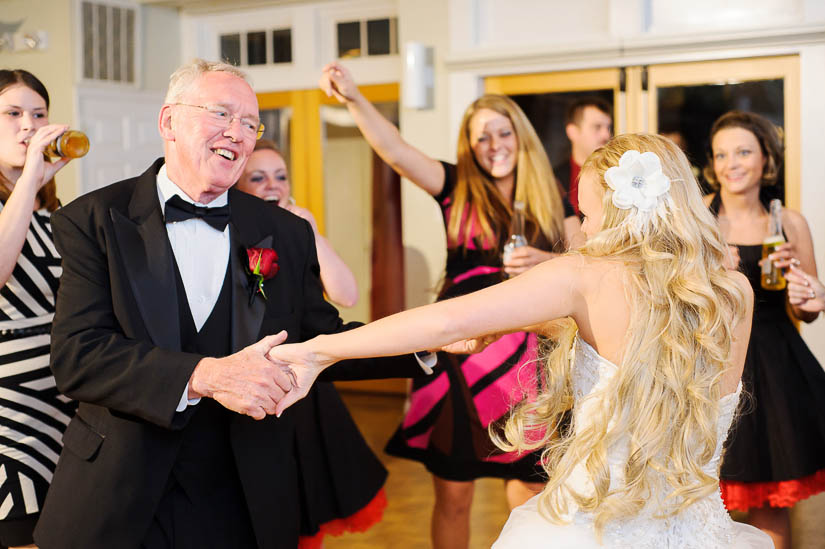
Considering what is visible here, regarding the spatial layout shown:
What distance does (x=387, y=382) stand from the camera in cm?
728

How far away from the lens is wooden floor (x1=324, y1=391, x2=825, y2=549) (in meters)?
4.00

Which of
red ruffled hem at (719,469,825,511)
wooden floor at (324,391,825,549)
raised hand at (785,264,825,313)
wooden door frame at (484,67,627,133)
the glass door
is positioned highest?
wooden door frame at (484,67,627,133)

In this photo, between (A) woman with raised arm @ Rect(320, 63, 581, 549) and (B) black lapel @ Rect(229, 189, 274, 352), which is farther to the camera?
(A) woman with raised arm @ Rect(320, 63, 581, 549)

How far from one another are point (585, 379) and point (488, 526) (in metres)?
2.47

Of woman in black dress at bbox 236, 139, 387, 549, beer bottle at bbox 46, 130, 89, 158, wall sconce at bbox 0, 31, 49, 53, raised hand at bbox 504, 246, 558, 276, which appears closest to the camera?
beer bottle at bbox 46, 130, 89, 158

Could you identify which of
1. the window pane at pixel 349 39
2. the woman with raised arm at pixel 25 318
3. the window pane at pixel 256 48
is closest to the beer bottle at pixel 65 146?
the woman with raised arm at pixel 25 318

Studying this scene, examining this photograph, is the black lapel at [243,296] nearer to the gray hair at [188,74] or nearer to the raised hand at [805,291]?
the gray hair at [188,74]

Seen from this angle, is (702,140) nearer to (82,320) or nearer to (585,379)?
(585,379)

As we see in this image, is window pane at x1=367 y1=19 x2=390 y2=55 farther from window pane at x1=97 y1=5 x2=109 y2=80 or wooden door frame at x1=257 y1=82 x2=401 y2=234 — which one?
window pane at x1=97 y1=5 x2=109 y2=80

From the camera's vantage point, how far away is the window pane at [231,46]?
686 centimetres

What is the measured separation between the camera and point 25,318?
2.57 m

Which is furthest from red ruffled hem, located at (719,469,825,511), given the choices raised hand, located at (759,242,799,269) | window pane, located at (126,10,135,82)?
window pane, located at (126,10,135,82)

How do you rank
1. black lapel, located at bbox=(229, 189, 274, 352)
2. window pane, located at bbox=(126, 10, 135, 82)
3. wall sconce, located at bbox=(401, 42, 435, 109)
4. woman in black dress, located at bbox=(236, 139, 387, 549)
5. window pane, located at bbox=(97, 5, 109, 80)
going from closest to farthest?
1. black lapel, located at bbox=(229, 189, 274, 352)
2. woman in black dress, located at bbox=(236, 139, 387, 549)
3. wall sconce, located at bbox=(401, 42, 435, 109)
4. window pane, located at bbox=(97, 5, 109, 80)
5. window pane, located at bbox=(126, 10, 135, 82)

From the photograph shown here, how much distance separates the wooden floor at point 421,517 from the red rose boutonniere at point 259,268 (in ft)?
7.39
